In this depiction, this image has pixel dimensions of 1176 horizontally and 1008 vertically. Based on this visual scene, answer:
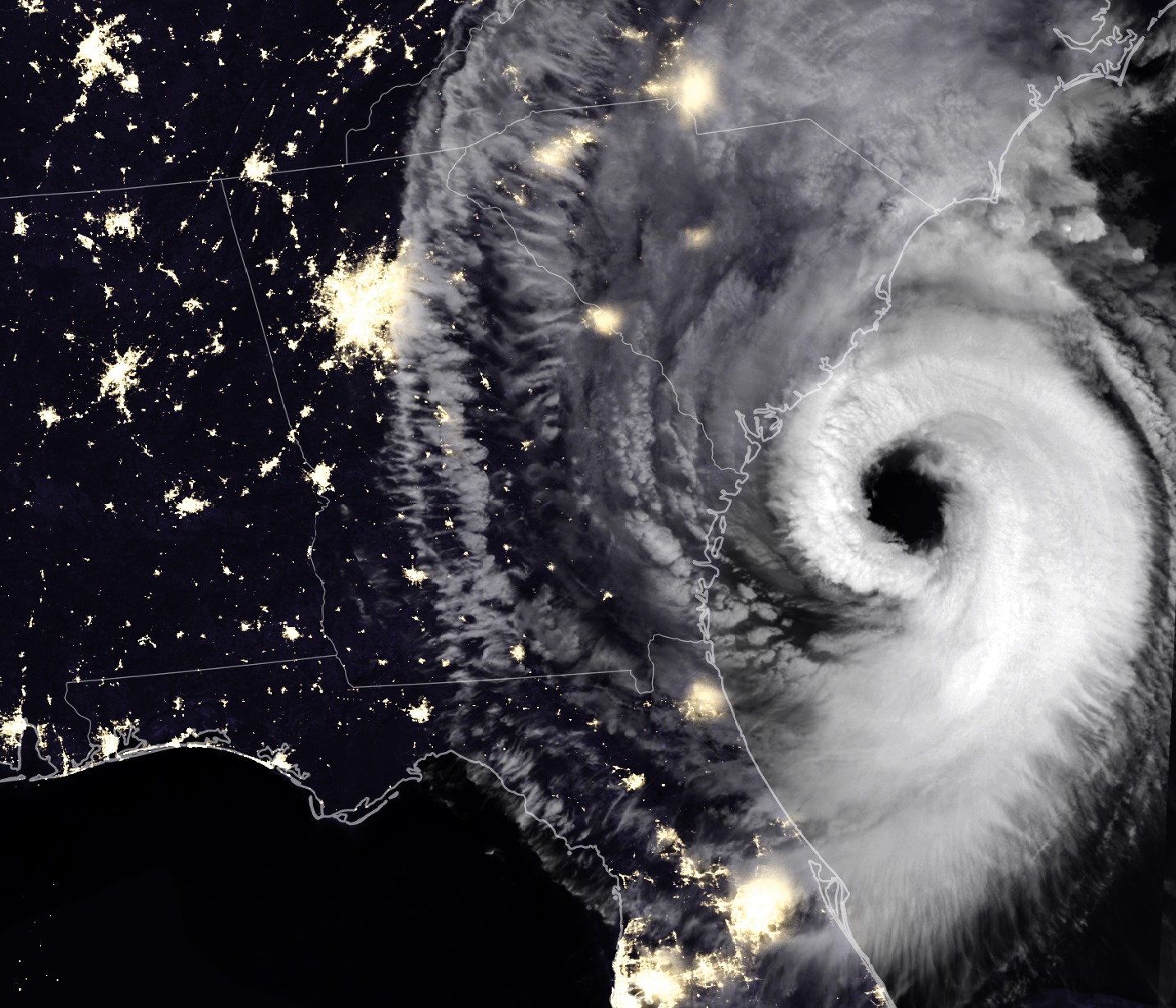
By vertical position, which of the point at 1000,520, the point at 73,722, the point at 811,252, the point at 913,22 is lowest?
the point at 73,722

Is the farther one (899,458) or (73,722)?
(73,722)

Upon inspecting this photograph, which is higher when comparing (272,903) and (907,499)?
(907,499)

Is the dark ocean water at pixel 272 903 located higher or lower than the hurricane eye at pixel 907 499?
lower

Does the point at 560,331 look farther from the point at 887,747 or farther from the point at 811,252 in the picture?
the point at 887,747

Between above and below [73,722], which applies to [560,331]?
above

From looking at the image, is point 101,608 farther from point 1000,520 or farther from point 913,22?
point 913,22

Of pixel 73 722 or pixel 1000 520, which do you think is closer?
pixel 1000 520

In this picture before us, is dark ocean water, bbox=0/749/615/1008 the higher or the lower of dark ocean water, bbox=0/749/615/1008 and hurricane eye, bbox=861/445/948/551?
the lower

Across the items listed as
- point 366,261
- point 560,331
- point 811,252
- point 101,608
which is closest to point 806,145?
point 811,252

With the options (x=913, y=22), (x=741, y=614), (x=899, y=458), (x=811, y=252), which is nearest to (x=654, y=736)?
(x=741, y=614)
